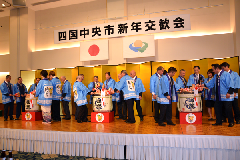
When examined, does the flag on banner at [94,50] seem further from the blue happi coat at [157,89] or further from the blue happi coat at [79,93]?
the blue happi coat at [157,89]

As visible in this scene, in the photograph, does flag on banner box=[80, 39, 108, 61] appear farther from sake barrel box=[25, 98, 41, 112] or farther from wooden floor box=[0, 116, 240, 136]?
wooden floor box=[0, 116, 240, 136]

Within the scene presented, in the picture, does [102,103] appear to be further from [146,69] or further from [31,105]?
[146,69]

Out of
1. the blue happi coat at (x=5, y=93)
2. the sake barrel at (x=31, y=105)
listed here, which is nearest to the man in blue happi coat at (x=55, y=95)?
the sake barrel at (x=31, y=105)

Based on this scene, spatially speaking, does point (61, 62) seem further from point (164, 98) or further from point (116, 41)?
point (164, 98)

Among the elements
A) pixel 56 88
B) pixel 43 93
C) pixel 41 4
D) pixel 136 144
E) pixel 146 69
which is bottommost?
pixel 136 144

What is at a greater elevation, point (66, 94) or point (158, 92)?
point (158, 92)

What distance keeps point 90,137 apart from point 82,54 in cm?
469

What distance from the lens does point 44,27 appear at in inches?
356

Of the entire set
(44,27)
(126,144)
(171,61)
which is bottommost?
(126,144)

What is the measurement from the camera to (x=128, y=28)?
7051 mm

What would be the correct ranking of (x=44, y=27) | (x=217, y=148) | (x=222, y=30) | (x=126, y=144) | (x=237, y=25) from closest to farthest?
1. (x=217, y=148)
2. (x=126, y=144)
3. (x=237, y=25)
4. (x=222, y=30)
5. (x=44, y=27)

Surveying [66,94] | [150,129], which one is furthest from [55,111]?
[150,129]

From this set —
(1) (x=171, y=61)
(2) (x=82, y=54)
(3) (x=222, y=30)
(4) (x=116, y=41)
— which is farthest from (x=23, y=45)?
(3) (x=222, y=30)

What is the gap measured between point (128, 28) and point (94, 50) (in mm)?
1713
